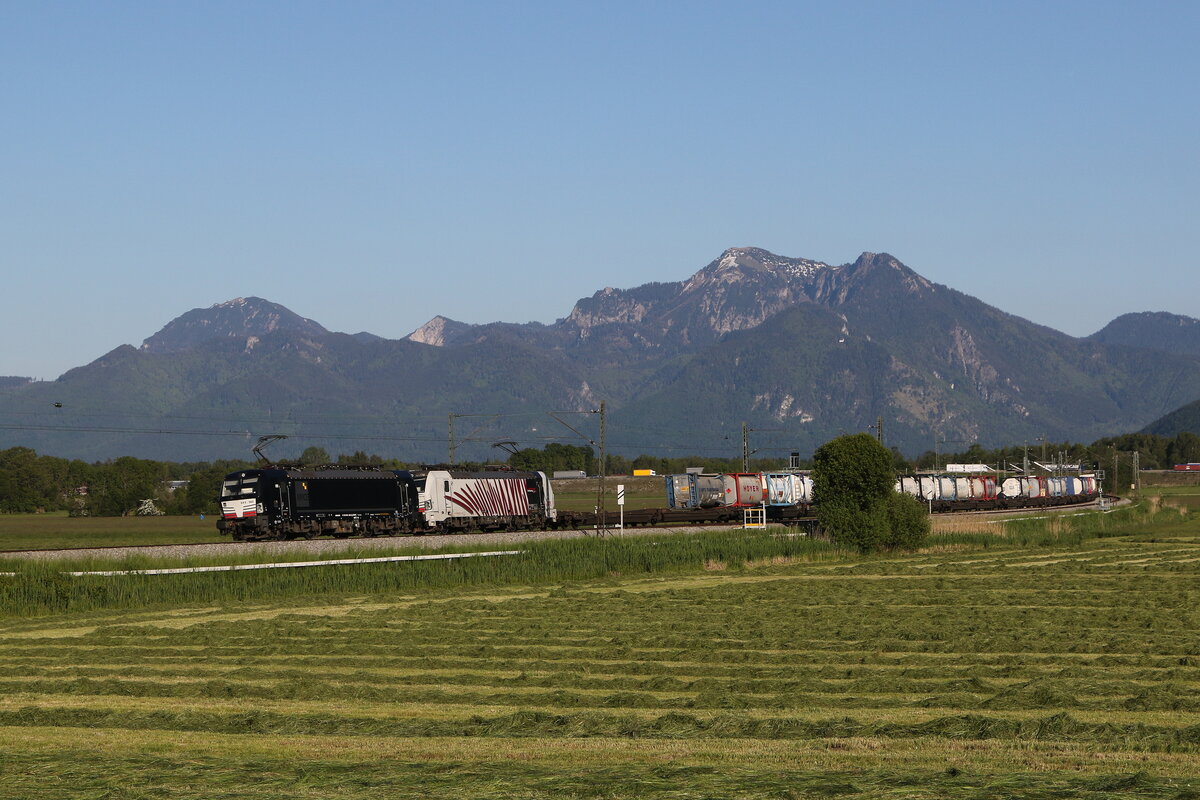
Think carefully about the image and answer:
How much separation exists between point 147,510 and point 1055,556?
4248 inches

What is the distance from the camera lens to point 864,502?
6894cm

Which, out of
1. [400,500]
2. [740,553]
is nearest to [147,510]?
[400,500]

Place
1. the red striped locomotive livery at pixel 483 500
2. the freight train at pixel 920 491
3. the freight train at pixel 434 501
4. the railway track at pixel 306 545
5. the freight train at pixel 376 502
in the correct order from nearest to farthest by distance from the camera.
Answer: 1. the railway track at pixel 306 545
2. the freight train at pixel 376 502
3. the freight train at pixel 434 501
4. the red striped locomotive livery at pixel 483 500
5. the freight train at pixel 920 491

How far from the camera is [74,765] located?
17531 mm

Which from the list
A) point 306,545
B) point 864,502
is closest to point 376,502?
point 306,545

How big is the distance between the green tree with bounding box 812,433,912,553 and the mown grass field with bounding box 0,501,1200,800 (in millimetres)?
23398

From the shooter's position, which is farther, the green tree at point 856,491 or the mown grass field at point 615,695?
the green tree at point 856,491

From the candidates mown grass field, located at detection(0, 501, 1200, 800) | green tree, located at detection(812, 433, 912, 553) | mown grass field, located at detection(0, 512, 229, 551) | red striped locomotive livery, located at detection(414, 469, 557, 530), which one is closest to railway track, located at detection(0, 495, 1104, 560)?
red striped locomotive livery, located at detection(414, 469, 557, 530)

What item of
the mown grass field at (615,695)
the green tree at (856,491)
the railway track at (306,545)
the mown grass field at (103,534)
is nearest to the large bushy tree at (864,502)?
the green tree at (856,491)

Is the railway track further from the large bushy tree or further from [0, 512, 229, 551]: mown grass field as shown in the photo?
[0, 512, 229, 551]: mown grass field

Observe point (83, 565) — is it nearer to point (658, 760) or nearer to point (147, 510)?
point (658, 760)

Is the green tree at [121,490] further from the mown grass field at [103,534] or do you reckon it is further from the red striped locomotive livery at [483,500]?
the red striped locomotive livery at [483,500]

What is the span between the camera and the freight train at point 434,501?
73562 mm

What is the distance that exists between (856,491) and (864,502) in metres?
0.71
